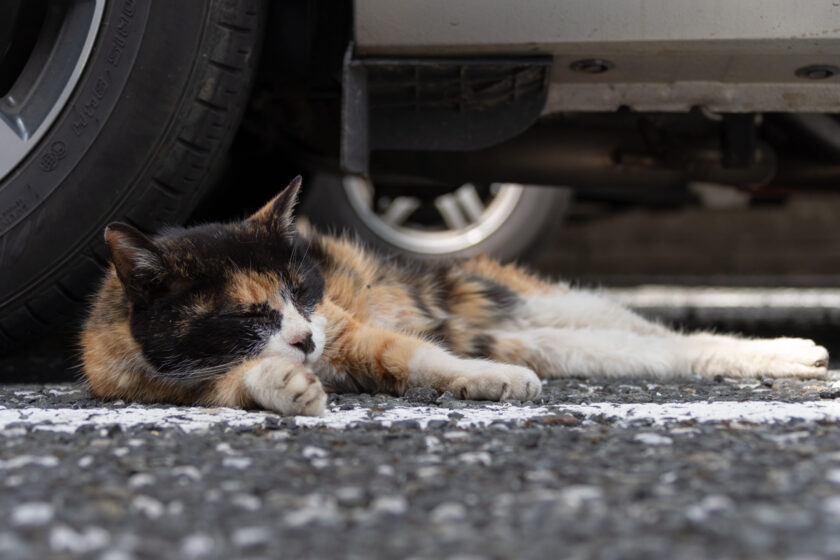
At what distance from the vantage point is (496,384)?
6.91ft

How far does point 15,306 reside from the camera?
2.40 metres

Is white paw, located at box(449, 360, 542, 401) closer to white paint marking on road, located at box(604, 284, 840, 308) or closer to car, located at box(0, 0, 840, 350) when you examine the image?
car, located at box(0, 0, 840, 350)

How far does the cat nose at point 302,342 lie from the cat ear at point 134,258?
0.38 m

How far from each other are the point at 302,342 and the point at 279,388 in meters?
0.32

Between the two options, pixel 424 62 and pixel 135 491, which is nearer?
pixel 135 491

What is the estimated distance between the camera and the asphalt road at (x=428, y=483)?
1055 mm

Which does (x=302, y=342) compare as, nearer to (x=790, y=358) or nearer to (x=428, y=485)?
(x=428, y=485)

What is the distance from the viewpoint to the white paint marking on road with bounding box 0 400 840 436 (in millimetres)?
1741

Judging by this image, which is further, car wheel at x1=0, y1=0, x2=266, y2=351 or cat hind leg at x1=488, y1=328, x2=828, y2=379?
cat hind leg at x1=488, y1=328, x2=828, y2=379

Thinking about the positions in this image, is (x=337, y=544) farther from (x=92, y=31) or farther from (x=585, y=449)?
(x=92, y=31)

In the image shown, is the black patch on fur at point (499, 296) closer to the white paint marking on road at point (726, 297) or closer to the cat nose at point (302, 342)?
the cat nose at point (302, 342)

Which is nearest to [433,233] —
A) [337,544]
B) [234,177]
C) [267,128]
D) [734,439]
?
[234,177]

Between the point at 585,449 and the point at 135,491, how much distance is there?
29.6 inches

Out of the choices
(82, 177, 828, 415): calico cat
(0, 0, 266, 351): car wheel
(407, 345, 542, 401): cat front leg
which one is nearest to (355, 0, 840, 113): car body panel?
(0, 0, 266, 351): car wheel
